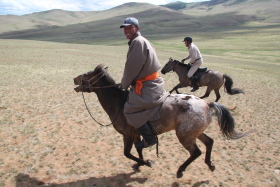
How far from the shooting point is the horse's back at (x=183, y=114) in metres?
4.96

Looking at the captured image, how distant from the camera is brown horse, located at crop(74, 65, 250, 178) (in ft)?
16.4

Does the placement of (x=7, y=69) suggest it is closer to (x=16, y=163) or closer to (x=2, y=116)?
(x=2, y=116)

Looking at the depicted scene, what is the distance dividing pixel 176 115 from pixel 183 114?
150 mm

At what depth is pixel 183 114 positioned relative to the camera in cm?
500

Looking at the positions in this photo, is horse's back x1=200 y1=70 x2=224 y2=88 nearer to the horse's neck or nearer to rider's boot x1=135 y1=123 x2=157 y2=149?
the horse's neck

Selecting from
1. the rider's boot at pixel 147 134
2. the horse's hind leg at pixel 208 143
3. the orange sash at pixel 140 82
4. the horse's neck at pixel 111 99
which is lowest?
the horse's hind leg at pixel 208 143

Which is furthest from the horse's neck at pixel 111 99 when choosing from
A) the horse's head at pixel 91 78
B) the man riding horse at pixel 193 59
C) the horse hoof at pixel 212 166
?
the man riding horse at pixel 193 59

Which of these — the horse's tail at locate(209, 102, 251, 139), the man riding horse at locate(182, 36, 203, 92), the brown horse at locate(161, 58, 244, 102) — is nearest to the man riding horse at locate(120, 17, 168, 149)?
the horse's tail at locate(209, 102, 251, 139)

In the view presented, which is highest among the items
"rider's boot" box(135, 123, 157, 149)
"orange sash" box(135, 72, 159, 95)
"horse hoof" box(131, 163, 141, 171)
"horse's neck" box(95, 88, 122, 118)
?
"orange sash" box(135, 72, 159, 95)

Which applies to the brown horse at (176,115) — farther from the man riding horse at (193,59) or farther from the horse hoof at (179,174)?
the man riding horse at (193,59)

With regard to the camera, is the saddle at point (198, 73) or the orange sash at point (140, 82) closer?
the orange sash at point (140, 82)

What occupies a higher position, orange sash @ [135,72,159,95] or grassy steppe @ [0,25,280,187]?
orange sash @ [135,72,159,95]

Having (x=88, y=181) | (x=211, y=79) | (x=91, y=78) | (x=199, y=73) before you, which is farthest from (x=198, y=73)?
(x=88, y=181)

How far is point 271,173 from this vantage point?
581 centimetres
